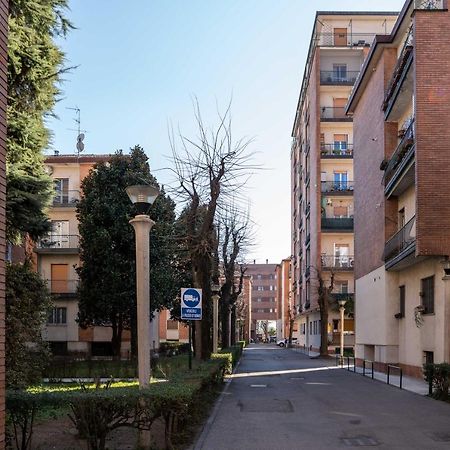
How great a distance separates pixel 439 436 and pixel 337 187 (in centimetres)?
4482

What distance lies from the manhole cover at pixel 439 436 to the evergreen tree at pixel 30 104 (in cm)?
1017

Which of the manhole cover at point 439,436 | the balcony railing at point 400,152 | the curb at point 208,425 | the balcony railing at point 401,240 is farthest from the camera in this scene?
the balcony railing at point 401,240

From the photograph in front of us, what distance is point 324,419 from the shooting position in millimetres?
13953

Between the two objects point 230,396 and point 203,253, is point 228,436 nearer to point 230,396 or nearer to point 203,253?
point 230,396

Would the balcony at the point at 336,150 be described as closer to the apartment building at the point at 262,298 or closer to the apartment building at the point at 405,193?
the apartment building at the point at 405,193

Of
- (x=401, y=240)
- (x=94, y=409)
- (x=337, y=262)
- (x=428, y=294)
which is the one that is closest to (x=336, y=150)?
(x=337, y=262)

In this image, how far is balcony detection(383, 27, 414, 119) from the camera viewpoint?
23562 mm

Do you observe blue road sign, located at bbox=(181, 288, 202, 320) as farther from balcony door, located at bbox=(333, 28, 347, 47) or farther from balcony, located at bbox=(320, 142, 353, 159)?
balcony door, located at bbox=(333, 28, 347, 47)

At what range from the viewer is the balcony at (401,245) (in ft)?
75.6

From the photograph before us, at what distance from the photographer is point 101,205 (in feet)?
110

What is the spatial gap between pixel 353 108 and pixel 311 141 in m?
21.4

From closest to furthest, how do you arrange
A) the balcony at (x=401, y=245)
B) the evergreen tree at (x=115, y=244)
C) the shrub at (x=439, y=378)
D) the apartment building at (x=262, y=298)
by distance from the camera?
the shrub at (x=439, y=378)
the balcony at (x=401, y=245)
the evergreen tree at (x=115, y=244)
the apartment building at (x=262, y=298)

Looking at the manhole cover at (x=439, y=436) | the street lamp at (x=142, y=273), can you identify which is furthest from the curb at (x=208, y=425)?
the manhole cover at (x=439, y=436)

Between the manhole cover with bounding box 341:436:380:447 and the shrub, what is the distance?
21.4 feet
